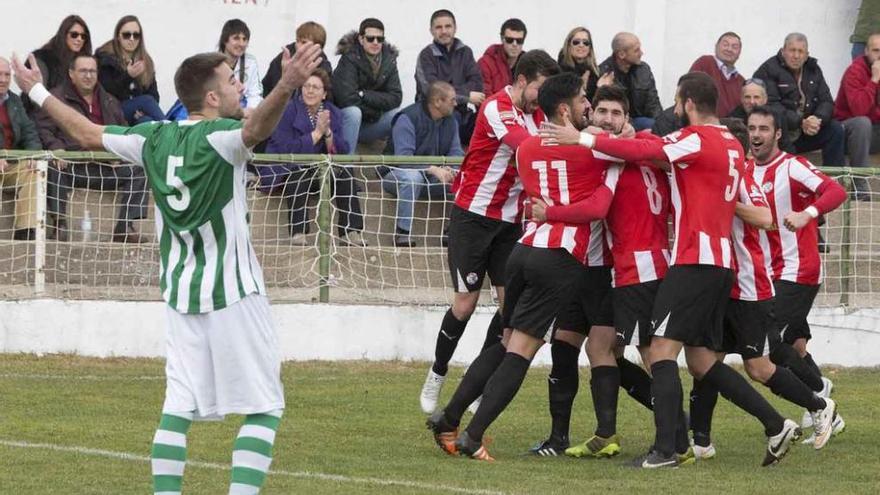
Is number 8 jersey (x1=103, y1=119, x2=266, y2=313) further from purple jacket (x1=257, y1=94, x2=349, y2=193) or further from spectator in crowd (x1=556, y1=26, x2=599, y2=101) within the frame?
spectator in crowd (x1=556, y1=26, x2=599, y2=101)

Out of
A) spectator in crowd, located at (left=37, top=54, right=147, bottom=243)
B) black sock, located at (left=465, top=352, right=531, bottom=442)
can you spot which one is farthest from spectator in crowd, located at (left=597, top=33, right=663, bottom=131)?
black sock, located at (left=465, top=352, right=531, bottom=442)

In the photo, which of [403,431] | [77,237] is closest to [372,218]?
[77,237]

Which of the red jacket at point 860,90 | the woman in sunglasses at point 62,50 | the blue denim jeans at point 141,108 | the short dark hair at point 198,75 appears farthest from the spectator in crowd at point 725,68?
the short dark hair at point 198,75

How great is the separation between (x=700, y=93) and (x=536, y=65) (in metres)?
1.39

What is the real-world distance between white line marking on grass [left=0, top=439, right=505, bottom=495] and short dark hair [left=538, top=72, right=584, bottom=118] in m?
2.28

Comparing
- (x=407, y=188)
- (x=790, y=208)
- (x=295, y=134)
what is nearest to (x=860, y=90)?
(x=407, y=188)

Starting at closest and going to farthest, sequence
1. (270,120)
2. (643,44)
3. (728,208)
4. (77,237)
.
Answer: (270,120) → (728,208) → (77,237) → (643,44)

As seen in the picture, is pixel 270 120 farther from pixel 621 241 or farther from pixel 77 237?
pixel 77 237

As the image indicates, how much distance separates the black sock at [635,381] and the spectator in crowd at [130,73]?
6.78 m

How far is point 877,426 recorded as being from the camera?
10836 millimetres

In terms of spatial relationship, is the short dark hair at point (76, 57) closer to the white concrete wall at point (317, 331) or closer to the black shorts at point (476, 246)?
the white concrete wall at point (317, 331)

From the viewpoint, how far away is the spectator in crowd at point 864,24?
60.5ft

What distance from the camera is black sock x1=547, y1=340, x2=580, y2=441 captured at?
948 centimetres

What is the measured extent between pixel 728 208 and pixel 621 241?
606 millimetres
